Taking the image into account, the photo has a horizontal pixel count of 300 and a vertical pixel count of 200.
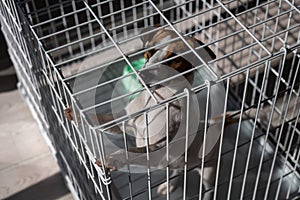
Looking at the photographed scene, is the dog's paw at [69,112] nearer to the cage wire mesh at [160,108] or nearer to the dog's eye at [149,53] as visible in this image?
the cage wire mesh at [160,108]

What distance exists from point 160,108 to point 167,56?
83 millimetres

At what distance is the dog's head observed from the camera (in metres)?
0.78

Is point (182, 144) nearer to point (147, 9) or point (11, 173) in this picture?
point (11, 173)

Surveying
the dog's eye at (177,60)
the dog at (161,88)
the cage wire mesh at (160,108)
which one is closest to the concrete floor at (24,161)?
the cage wire mesh at (160,108)

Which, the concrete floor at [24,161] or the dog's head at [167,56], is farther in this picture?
the concrete floor at [24,161]

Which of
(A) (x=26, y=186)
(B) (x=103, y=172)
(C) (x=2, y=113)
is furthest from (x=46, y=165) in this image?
(B) (x=103, y=172)

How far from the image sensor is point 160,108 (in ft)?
2.63

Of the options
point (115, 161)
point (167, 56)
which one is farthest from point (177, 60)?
point (115, 161)

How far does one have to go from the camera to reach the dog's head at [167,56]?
78cm

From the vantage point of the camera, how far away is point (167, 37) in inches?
33.4

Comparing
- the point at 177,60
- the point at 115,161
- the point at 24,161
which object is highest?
the point at 177,60

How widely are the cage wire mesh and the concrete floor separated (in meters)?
0.06

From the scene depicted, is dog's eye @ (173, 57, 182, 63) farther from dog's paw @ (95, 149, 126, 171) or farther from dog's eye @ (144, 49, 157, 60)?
dog's paw @ (95, 149, 126, 171)

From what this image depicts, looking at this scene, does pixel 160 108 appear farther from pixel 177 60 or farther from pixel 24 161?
pixel 24 161
